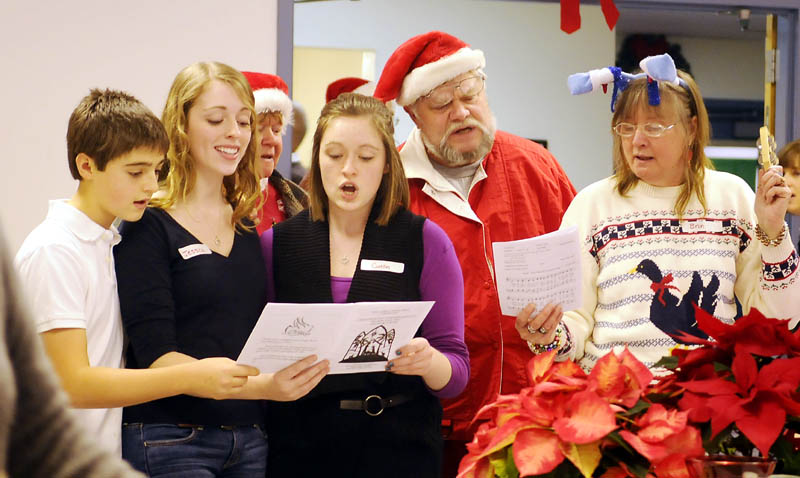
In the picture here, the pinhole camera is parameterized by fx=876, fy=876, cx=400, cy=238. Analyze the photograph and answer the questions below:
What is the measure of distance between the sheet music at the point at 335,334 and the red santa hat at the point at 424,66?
3.72 feet

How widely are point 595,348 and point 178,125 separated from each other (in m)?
1.07

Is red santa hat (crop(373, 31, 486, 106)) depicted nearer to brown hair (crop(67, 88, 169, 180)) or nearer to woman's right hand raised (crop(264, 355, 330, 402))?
brown hair (crop(67, 88, 169, 180))

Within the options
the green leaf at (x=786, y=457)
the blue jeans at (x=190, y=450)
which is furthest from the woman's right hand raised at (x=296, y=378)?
the green leaf at (x=786, y=457)

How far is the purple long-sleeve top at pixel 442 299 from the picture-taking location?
1.94 metres

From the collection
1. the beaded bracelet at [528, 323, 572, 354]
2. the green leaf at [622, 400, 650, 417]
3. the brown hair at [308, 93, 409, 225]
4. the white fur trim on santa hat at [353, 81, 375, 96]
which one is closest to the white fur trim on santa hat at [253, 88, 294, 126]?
the white fur trim on santa hat at [353, 81, 375, 96]

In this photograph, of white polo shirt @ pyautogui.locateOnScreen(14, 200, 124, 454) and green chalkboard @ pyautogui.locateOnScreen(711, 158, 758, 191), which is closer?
white polo shirt @ pyautogui.locateOnScreen(14, 200, 124, 454)

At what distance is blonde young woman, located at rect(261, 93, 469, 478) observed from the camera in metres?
1.88

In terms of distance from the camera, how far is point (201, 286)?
5.83 feet

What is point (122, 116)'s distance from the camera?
1.71 metres

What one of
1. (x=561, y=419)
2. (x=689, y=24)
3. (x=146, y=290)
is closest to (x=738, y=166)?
(x=689, y=24)

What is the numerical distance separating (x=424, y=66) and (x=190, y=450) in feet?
4.68

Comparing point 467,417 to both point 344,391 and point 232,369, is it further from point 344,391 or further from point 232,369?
point 232,369

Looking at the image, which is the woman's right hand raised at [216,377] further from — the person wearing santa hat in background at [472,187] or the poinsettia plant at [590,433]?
the person wearing santa hat in background at [472,187]

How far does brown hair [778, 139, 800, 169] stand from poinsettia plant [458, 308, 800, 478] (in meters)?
2.45
